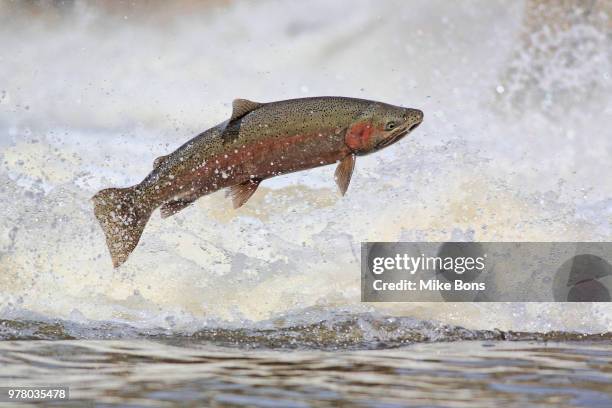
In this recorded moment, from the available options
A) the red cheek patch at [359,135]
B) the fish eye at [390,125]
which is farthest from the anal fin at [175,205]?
the fish eye at [390,125]

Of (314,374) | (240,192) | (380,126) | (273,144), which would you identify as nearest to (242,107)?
(273,144)

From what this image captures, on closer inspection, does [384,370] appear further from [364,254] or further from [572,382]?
[364,254]

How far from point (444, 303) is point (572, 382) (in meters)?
3.92

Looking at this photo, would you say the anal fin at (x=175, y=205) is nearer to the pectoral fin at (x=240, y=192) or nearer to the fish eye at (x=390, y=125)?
the pectoral fin at (x=240, y=192)

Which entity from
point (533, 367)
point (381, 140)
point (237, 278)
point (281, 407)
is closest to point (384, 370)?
point (533, 367)

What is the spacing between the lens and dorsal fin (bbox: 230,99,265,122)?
7121mm

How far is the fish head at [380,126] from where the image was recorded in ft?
23.3

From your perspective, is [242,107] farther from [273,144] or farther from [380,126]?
[380,126]

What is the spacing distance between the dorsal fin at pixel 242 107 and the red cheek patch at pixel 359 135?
0.67 metres

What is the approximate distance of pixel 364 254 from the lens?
1027cm

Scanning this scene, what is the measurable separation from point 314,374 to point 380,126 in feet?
7.01

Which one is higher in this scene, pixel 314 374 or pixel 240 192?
pixel 240 192

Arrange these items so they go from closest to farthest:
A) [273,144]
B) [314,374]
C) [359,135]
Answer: [314,374] → [273,144] → [359,135]

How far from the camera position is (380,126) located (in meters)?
7.14
